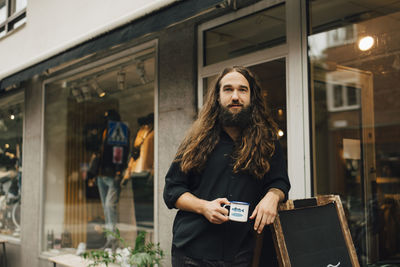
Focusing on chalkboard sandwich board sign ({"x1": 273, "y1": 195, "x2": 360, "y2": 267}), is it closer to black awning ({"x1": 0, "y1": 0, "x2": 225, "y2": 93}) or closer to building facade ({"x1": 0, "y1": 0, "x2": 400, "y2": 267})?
building facade ({"x1": 0, "y1": 0, "x2": 400, "y2": 267})

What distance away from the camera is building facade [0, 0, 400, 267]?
4059mm

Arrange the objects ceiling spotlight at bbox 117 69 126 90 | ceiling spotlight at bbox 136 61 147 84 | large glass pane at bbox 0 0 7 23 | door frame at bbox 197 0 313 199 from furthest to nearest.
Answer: large glass pane at bbox 0 0 7 23
ceiling spotlight at bbox 117 69 126 90
ceiling spotlight at bbox 136 61 147 84
door frame at bbox 197 0 313 199

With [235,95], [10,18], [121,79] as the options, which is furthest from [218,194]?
[10,18]

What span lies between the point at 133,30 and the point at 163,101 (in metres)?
0.87

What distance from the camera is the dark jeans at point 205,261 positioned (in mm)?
2586

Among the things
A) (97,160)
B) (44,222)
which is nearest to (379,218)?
(97,160)

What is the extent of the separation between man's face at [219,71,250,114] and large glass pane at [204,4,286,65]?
150 centimetres

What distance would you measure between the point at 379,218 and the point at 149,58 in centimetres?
326

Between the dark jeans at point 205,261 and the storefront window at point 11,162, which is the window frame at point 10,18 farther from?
the dark jeans at point 205,261

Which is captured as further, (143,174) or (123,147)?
(123,147)

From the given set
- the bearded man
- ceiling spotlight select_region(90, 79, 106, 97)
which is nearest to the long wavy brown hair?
the bearded man

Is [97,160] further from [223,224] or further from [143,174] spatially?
[223,224]

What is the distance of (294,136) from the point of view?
388cm

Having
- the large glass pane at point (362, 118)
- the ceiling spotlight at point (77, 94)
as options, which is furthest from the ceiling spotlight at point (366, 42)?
the ceiling spotlight at point (77, 94)
